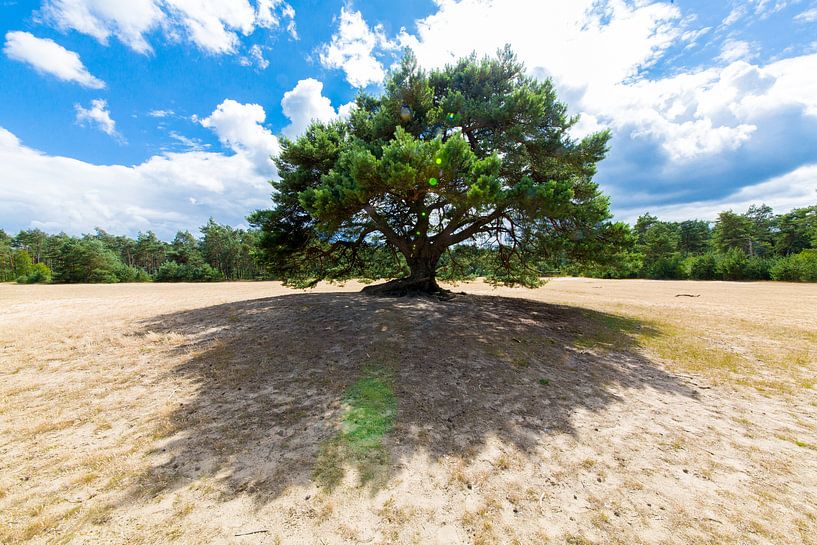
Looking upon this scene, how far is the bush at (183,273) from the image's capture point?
195 ft

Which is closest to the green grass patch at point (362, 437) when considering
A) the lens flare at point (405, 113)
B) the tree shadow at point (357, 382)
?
the tree shadow at point (357, 382)

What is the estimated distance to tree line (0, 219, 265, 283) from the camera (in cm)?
5122

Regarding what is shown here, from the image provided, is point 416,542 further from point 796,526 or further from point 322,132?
point 322,132

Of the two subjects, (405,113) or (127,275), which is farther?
(127,275)

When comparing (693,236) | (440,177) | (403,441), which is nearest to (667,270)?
(693,236)

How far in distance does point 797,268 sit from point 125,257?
126468mm

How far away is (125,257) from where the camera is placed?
76.6 m

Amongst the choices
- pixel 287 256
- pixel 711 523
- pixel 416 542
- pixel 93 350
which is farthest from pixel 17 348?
pixel 711 523

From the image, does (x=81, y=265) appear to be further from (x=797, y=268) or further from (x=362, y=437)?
(x=797, y=268)

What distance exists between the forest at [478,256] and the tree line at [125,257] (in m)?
0.16

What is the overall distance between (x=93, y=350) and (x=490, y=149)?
42.5 feet

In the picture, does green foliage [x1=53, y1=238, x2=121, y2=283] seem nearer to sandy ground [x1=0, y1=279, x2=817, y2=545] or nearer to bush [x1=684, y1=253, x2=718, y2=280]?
sandy ground [x1=0, y1=279, x2=817, y2=545]

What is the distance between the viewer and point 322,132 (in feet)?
37.4

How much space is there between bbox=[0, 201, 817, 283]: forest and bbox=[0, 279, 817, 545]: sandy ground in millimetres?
5616
